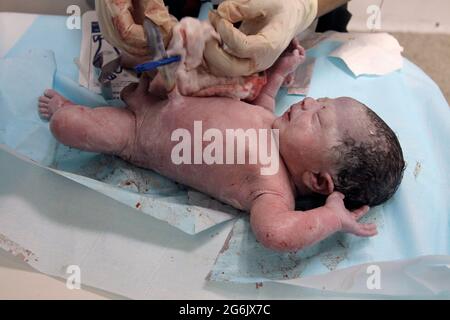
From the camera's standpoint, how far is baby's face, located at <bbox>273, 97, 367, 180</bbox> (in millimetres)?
910

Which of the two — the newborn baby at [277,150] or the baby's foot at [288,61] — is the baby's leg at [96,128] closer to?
the newborn baby at [277,150]

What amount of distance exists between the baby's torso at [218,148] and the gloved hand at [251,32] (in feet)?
0.28

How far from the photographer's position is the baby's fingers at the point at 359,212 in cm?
93

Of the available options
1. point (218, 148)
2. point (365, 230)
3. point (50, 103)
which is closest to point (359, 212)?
point (365, 230)

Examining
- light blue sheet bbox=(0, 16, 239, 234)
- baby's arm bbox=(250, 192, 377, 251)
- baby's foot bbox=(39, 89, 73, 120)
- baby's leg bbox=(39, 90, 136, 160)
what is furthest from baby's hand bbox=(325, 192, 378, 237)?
baby's foot bbox=(39, 89, 73, 120)

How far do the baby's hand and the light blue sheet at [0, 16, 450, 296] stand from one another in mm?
39

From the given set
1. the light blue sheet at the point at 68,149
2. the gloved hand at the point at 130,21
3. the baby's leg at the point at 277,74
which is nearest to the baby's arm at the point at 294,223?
the light blue sheet at the point at 68,149

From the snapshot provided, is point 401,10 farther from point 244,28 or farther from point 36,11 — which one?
point 36,11

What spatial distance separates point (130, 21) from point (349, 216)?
0.54 metres

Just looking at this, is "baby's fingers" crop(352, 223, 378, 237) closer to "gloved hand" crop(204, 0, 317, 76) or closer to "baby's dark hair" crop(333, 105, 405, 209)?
"baby's dark hair" crop(333, 105, 405, 209)

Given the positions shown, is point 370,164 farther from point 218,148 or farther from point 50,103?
point 50,103

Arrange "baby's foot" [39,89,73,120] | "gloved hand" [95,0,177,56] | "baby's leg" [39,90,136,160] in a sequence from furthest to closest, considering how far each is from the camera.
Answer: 1. "baby's foot" [39,89,73,120]
2. "baby's leg" [39,90,136,160]
3. "gloved hand" [95,0,177,56]

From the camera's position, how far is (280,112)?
44.1 inches

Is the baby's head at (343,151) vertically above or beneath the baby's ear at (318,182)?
above
